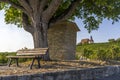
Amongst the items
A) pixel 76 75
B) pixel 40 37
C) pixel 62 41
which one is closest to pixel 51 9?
pixel 40 37

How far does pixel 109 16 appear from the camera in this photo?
782 inches

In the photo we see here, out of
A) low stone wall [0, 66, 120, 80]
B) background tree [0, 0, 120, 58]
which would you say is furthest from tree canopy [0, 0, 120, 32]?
low stone wall [0, 66, 120, 80]

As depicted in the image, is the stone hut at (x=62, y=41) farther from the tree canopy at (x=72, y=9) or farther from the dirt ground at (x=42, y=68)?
the dirt ground at (x=42, y=68)

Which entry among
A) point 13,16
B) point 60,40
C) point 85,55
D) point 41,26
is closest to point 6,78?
point 41,26

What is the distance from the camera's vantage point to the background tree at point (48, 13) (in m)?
16.4

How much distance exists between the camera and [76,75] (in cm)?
1115

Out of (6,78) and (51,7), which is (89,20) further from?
(6,78)

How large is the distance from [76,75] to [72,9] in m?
7.52

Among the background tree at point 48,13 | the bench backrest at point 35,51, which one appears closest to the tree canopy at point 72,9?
the background tree at point 48,13

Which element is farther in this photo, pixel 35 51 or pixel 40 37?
pixel 40 37

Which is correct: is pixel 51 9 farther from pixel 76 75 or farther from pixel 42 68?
pixel 76 75

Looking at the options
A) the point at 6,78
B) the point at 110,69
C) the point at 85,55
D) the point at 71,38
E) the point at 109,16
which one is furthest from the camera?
the point at 85,55

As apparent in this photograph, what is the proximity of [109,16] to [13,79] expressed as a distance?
38.7 feet

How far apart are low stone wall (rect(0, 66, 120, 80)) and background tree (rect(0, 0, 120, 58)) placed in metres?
4.67
